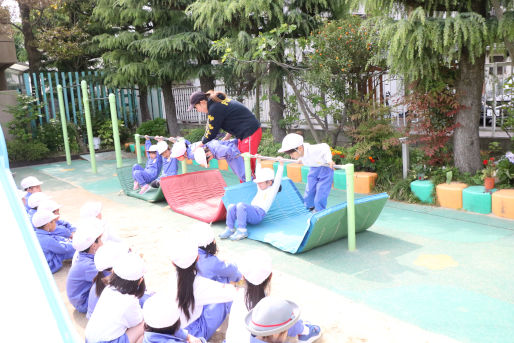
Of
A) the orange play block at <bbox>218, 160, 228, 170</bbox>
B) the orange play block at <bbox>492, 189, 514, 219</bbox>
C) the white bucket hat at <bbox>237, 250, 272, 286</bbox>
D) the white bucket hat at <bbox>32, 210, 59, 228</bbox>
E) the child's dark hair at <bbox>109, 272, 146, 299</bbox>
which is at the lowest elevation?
the orange play block at <bbox>492, 189, 514, 219</bbox>

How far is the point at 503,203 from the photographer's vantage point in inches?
230

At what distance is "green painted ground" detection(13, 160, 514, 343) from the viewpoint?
11.9ft

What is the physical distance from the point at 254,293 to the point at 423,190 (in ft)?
14.5

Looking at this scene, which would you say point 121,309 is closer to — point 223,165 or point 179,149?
point 179,149

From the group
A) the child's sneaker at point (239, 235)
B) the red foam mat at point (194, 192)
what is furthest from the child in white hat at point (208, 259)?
the red foam mat at point (194, 192)

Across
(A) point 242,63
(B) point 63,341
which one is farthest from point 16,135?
(B) point 63,341

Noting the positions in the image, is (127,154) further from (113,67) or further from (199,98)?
(199,98)

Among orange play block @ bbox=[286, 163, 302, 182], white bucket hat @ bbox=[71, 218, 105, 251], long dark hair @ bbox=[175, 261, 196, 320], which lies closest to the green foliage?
orange play block @ bbox=[286, 163, 302, 182]

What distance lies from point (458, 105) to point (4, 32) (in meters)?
12.7

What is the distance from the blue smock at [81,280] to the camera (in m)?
3.96

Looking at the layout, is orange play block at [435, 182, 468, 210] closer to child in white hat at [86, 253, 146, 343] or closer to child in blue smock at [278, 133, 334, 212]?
child in blue smock at [278, 133, 334, 212]

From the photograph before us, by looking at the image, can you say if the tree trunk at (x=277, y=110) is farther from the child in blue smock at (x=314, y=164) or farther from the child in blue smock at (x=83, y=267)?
the child in blue smock at (x=83, y=267)

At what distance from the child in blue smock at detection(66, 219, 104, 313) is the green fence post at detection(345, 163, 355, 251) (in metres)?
2.53

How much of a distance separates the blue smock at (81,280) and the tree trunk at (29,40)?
12.8m
